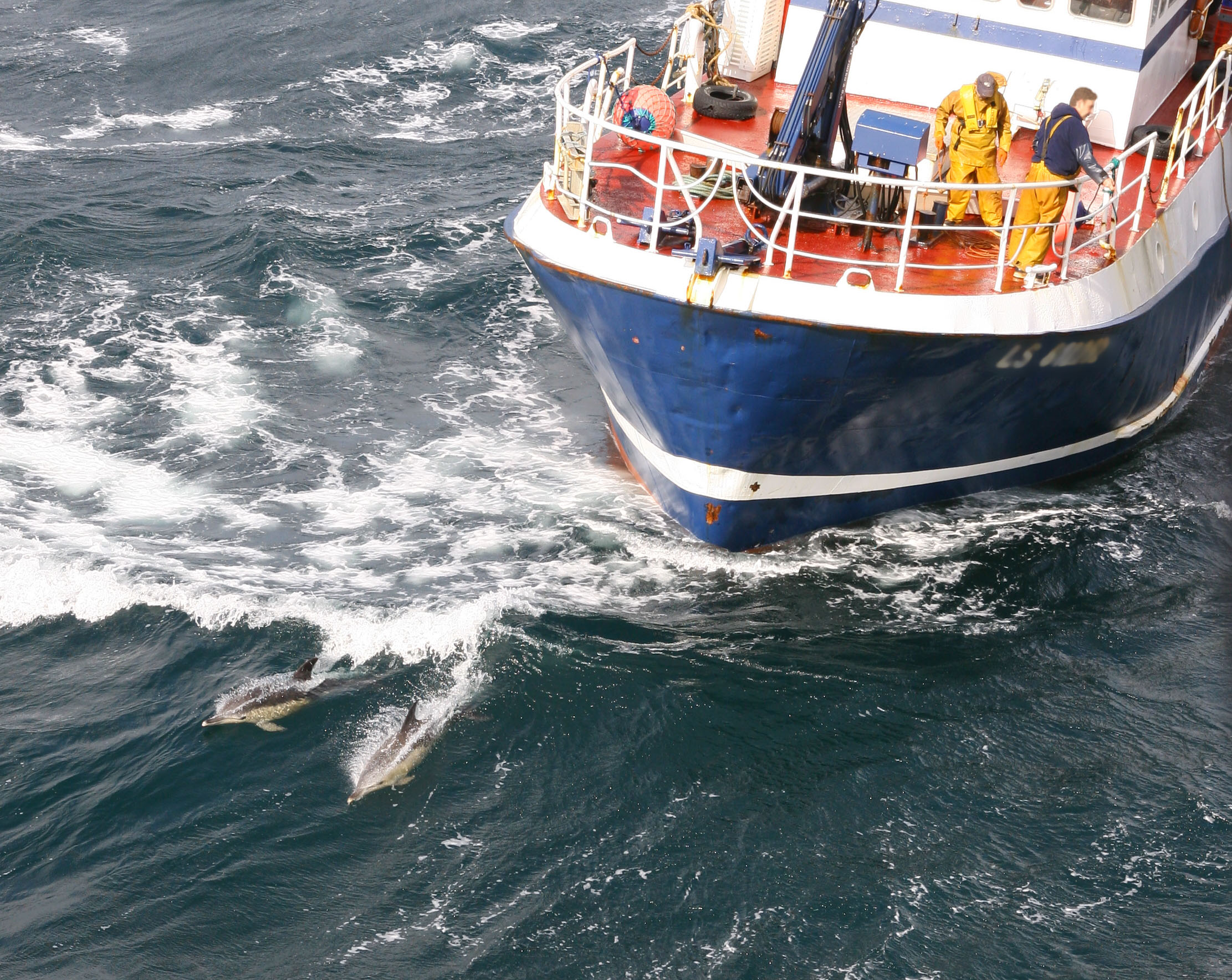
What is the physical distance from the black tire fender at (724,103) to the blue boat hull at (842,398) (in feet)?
9.18

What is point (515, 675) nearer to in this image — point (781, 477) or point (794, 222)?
point (781, 477)

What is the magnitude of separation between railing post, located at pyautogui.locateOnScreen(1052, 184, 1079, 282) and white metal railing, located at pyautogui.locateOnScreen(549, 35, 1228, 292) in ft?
0.04

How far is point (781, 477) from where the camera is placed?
11.7 metres

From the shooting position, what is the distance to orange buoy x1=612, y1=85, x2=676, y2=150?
12523 millimetres

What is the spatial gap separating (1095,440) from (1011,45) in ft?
14.0

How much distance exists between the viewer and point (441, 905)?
874 centimetres

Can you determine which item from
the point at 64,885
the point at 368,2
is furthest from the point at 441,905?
the point at 368,2

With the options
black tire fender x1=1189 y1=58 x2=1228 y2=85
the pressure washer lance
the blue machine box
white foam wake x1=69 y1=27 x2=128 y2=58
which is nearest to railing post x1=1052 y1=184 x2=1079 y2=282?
the pressure washer lance

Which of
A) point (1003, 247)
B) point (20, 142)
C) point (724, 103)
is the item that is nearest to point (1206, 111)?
point (1003, 247)

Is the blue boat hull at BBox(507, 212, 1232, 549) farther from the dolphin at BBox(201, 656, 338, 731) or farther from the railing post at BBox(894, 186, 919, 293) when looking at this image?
the dolphin at BBox(201, 656, 338, 731)

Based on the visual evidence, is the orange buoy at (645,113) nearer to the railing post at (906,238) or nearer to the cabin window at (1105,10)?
the railing post at (906,238)

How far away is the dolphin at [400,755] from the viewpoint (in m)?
9.66

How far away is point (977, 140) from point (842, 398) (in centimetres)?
265

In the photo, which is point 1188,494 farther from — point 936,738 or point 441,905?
point 441,905
